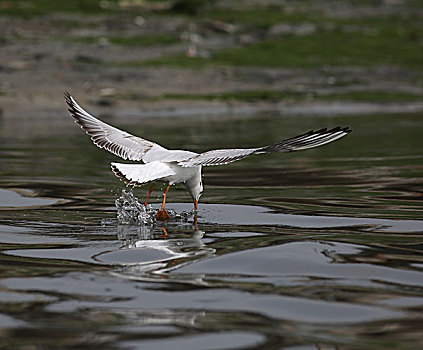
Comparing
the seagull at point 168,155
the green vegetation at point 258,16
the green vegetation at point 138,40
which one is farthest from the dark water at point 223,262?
the green vegetation at point 258,16

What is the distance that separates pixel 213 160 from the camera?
7.74 m

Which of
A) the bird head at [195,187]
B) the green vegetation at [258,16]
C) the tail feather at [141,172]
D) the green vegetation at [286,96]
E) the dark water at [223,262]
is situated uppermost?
the green vegetation at [258,16]

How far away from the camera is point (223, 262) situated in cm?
636

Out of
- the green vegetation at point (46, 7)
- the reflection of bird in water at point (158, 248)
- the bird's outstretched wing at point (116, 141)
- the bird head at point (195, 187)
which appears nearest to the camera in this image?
the reflection of bird in water at point (158, 248)

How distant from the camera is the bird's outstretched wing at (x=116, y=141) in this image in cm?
884

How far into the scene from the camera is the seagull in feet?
24.8

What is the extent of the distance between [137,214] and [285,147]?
166 centimetres

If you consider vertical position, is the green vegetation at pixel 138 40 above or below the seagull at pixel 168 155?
above

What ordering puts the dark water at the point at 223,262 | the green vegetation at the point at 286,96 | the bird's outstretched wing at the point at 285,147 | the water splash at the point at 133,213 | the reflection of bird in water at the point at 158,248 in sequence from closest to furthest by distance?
the dark water at the point at 223,262, the reflection of bird in water at the point at 158,248, the bird's outstretched wing at the point at 285,147, the water splash at the point at 133,213, the green vegetation at the point at 286,96

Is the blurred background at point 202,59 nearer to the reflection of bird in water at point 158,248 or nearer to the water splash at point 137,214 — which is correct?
the water splash at point 137,214

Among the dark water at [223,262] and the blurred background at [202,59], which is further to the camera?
the blurred background at [202,59]

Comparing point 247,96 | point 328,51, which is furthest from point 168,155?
point 328,51

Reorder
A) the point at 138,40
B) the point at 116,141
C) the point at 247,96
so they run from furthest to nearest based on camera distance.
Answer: the point at 138,40, the point at 247,96, the point at 116,141

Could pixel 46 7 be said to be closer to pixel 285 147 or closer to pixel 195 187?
pixel 195 187
